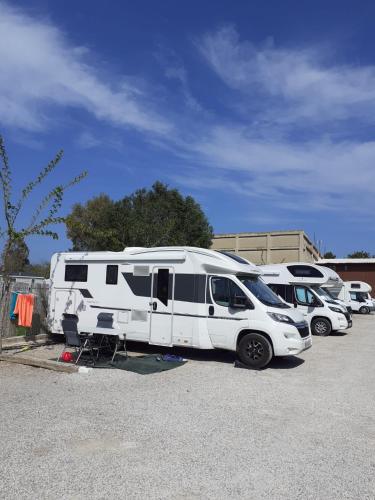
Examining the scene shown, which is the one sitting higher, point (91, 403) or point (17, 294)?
point (17, 294)

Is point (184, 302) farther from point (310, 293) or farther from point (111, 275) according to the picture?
point (310, 293)

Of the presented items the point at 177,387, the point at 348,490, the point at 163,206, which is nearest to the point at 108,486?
the point at 348,490

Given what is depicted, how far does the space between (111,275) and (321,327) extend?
8835 millimetres

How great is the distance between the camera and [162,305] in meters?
11.1

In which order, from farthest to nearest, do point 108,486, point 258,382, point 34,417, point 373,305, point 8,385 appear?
point 373,305 < point 258,382 < point 8,385 < point 34,417 < point 108,486

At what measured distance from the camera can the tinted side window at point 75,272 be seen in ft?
40.3

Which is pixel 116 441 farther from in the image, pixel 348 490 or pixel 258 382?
pixel 258 382

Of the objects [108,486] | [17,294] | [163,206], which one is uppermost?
[163,206]

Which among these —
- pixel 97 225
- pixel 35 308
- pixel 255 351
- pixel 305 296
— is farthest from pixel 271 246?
pixel 255 351

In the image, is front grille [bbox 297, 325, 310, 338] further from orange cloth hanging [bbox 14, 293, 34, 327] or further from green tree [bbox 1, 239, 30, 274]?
orange cloth hanging [bbox 14, 293, 34, 327]

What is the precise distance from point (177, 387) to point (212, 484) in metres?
3.80

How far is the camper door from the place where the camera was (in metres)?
11.0

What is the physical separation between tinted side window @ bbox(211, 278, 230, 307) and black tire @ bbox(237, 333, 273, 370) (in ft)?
2.92

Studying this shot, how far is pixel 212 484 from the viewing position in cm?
423
